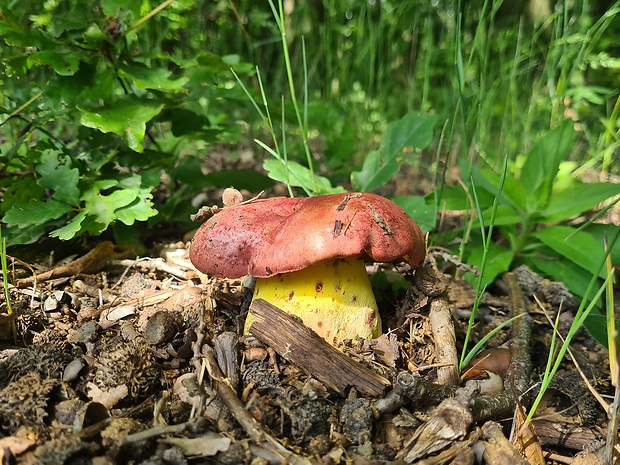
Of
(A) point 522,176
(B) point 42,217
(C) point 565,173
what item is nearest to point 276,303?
(B) point 42,217

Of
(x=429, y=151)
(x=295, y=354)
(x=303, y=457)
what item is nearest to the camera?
(x=303, y=457)

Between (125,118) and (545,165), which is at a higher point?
(125,118)

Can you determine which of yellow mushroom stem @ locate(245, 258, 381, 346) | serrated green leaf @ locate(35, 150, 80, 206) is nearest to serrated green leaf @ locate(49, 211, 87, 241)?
serrated green leaf @ locate(35, 150, 80, 206)

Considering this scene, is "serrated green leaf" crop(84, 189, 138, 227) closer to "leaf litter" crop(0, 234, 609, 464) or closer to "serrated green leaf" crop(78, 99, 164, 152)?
"serrated green leaf" crop(78, 99, 164, 152)

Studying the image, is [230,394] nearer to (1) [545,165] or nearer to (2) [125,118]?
(2) [125,118]

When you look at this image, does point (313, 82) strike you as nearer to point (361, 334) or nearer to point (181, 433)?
point (361, 334)

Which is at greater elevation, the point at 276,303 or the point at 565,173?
the point at 276,303

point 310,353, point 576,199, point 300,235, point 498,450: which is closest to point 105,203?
point 300,235
